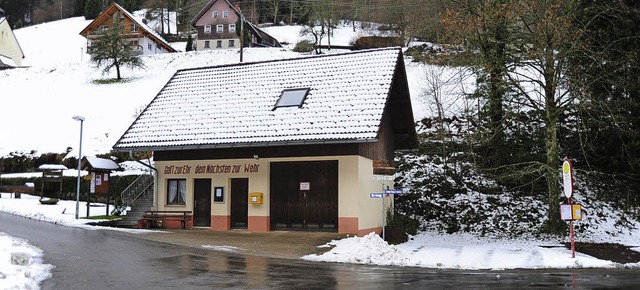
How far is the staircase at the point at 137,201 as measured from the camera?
2383 centimetres

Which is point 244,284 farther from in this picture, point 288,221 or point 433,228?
point 433,228

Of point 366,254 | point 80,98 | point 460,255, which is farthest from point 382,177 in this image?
point 80,98

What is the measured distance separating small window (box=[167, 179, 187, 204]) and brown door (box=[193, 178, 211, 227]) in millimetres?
635

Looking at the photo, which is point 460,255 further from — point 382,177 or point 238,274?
point 238,274

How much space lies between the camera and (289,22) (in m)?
91.3

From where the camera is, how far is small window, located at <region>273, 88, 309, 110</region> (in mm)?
22859

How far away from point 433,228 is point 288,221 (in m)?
6.56

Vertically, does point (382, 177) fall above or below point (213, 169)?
below

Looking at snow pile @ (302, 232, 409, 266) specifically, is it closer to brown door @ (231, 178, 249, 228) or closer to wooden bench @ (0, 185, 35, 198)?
brown door @ (231, 178, 249, 228)

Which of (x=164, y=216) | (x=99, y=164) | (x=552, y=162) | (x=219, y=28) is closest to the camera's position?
(x=552, y=162)

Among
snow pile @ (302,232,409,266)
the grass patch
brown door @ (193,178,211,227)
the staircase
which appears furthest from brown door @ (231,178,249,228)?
the grass patch

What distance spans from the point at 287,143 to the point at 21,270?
11290 millimetres

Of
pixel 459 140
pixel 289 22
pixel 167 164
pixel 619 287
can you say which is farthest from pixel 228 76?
pixel 289 22

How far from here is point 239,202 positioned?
22.5 m
